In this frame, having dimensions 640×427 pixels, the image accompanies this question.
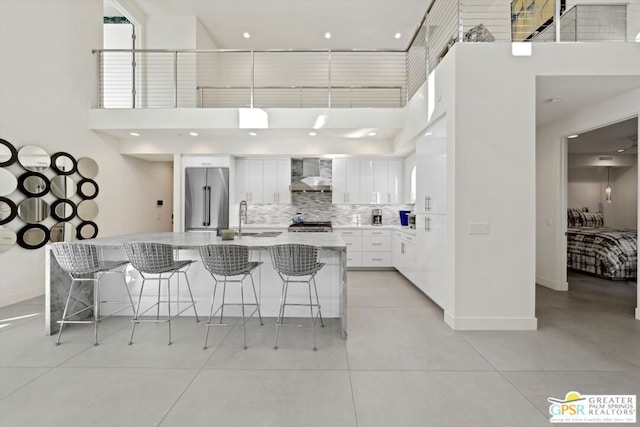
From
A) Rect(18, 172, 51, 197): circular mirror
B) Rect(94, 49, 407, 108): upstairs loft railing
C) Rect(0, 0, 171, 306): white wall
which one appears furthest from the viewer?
Rect(94, 49, 407, 108): upstairs loft railing

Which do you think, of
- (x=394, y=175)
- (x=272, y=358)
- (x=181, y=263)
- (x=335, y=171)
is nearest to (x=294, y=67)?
(x=335, y=171)

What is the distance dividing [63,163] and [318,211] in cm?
468

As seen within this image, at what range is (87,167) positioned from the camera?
5414 mm

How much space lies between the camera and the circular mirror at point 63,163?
4.79 meters

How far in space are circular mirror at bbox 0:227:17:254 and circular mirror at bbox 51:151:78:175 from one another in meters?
1.12

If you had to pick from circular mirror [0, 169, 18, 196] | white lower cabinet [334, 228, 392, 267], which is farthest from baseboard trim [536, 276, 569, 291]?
circular mirror [0, 169, 18, 196]

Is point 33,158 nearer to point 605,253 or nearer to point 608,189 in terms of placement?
point 605,253

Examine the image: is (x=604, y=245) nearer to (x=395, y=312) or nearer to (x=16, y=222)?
(x=395, y=312)

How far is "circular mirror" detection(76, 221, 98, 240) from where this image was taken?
5.31 m

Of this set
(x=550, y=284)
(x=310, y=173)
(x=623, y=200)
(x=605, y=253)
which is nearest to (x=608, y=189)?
(x=623, y=200)

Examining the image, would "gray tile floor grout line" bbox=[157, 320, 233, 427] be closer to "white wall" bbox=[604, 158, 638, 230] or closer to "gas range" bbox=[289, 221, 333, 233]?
"gas range" bbox=[289, 221, 333, 233]

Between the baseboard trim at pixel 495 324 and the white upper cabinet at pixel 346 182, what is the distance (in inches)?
151

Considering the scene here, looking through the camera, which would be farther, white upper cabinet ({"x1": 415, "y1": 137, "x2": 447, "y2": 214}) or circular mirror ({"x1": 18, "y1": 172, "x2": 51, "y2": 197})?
circular mirror ({"x1": 18, "y1": 172, "x2": 51, "y2": 197})

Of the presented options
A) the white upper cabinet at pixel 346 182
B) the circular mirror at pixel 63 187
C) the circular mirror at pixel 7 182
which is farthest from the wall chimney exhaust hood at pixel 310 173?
the circular mirror at pixel 7 182
